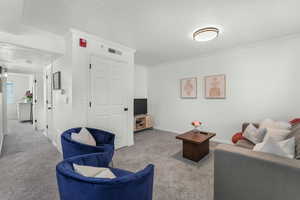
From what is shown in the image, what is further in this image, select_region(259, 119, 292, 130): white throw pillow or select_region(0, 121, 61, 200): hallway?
select_region(259, 119, 292, 130): white throw pillow

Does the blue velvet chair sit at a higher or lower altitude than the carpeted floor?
higher

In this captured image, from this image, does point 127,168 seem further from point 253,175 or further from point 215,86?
point 215,86

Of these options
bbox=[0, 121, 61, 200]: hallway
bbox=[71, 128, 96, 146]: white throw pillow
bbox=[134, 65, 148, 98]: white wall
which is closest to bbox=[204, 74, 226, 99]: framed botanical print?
bbox=[134, 65, 148, 98]: white wall

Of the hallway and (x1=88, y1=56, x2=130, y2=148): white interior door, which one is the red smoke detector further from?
the hallway

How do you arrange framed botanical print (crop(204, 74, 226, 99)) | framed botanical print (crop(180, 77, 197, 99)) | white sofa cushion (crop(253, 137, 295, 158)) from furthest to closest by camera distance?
1. framed botanical print (crop(180, 77, 197, 99))
2. framed botanical print (crop(204, 74, 226, 99))
3. white sofa cushion (crop(253, 137, 295, 158))

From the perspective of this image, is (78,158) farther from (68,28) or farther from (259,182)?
(68,28)

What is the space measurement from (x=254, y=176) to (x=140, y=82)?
449 centimetres

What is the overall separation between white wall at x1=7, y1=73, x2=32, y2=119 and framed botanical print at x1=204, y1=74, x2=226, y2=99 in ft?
28.4

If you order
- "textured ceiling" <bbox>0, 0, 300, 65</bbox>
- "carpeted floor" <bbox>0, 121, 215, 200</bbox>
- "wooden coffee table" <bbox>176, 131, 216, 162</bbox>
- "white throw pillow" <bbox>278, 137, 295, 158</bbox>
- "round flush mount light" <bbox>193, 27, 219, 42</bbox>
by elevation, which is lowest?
"carpeted floor" <bbox>0, 121, 215, 200</bbox>

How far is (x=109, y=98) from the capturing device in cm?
294

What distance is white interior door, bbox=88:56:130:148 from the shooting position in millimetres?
2689

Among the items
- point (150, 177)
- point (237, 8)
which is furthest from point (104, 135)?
point (237, 8)

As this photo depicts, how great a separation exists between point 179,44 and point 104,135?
2571 mm

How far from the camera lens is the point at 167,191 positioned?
171cm
